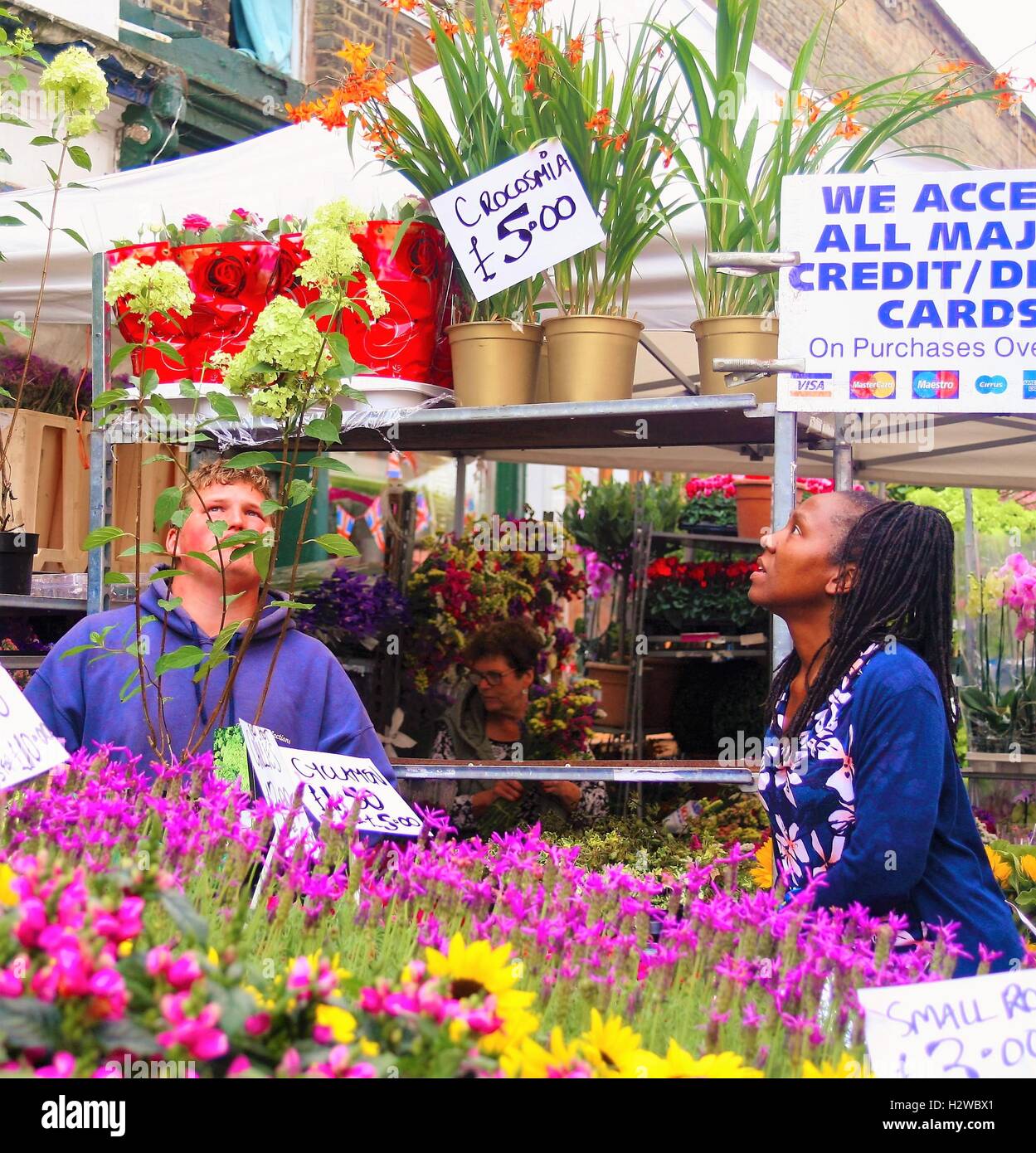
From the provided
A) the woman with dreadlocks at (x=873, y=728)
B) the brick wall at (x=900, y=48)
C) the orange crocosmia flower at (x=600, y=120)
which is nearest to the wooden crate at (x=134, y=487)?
the orange crocosmia flower at (x=600, y=120)

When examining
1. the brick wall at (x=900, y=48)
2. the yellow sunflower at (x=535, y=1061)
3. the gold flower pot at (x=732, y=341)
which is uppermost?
the brick wall at (x=900, y=48)

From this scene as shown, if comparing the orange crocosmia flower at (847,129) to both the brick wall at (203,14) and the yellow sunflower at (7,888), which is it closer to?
the yellow sunflower at (7,888)

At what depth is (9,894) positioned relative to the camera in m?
1.16

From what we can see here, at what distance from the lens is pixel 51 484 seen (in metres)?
4.60

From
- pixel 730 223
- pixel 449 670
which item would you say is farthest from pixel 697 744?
pixel 730 223

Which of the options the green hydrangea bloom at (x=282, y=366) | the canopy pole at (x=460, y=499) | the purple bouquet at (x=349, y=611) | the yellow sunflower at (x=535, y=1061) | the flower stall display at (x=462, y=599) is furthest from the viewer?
the canopy pole at (x=460, y=499)

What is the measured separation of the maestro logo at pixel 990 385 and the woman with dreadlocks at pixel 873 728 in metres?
0.53

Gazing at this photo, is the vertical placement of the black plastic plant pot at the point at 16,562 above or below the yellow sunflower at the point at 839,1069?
above

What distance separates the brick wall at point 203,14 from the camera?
7.91 m

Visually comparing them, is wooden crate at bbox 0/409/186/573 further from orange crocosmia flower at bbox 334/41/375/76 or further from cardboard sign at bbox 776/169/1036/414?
cardboard sign at bbox 776/169/1036/414

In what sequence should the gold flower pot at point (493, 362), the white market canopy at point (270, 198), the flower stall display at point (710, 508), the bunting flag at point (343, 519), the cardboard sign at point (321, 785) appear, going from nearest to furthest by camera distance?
the cardboard sign at point (321, 785)
the gold flower pot at point (493, 362)
the white market canopy at point (270, 198)
the flower stall display at point (710, 508)
the bunting flag at point (343, 519)

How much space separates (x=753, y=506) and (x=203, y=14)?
486 cm
